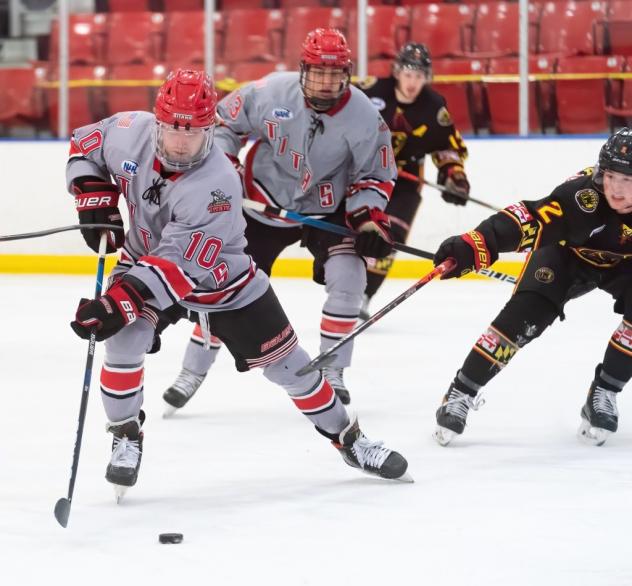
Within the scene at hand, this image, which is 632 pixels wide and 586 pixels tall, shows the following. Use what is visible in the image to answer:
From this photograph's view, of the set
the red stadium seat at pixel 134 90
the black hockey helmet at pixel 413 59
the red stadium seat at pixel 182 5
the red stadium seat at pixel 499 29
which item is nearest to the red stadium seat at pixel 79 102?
the red stadium seat at pixel 134 90

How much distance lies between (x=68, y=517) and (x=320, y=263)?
4.84ft

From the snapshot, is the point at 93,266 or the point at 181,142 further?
the point at 93,266

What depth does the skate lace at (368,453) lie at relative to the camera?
9.75 ft

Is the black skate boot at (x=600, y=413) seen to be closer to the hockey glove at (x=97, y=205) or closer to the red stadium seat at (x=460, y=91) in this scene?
the hockey glove at (x=97, y=205)

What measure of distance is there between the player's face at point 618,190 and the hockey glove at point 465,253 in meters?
0.32

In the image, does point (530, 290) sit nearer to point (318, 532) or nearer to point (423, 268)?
point (318, 532)

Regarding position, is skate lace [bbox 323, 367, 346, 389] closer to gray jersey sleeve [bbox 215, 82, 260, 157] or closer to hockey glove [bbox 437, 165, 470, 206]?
gray jersey sleeve [bbox 215, 82, 260, 157]

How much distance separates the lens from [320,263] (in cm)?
387

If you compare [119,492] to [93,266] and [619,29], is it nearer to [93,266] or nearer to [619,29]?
[93,266]

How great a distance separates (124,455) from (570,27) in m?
4.84

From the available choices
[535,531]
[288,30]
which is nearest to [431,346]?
[535,531]

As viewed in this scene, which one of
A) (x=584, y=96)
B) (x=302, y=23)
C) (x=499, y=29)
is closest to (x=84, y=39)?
(x=302, y=23)

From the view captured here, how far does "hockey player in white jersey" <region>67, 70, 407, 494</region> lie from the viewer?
104 inches

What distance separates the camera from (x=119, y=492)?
278 centimetres
